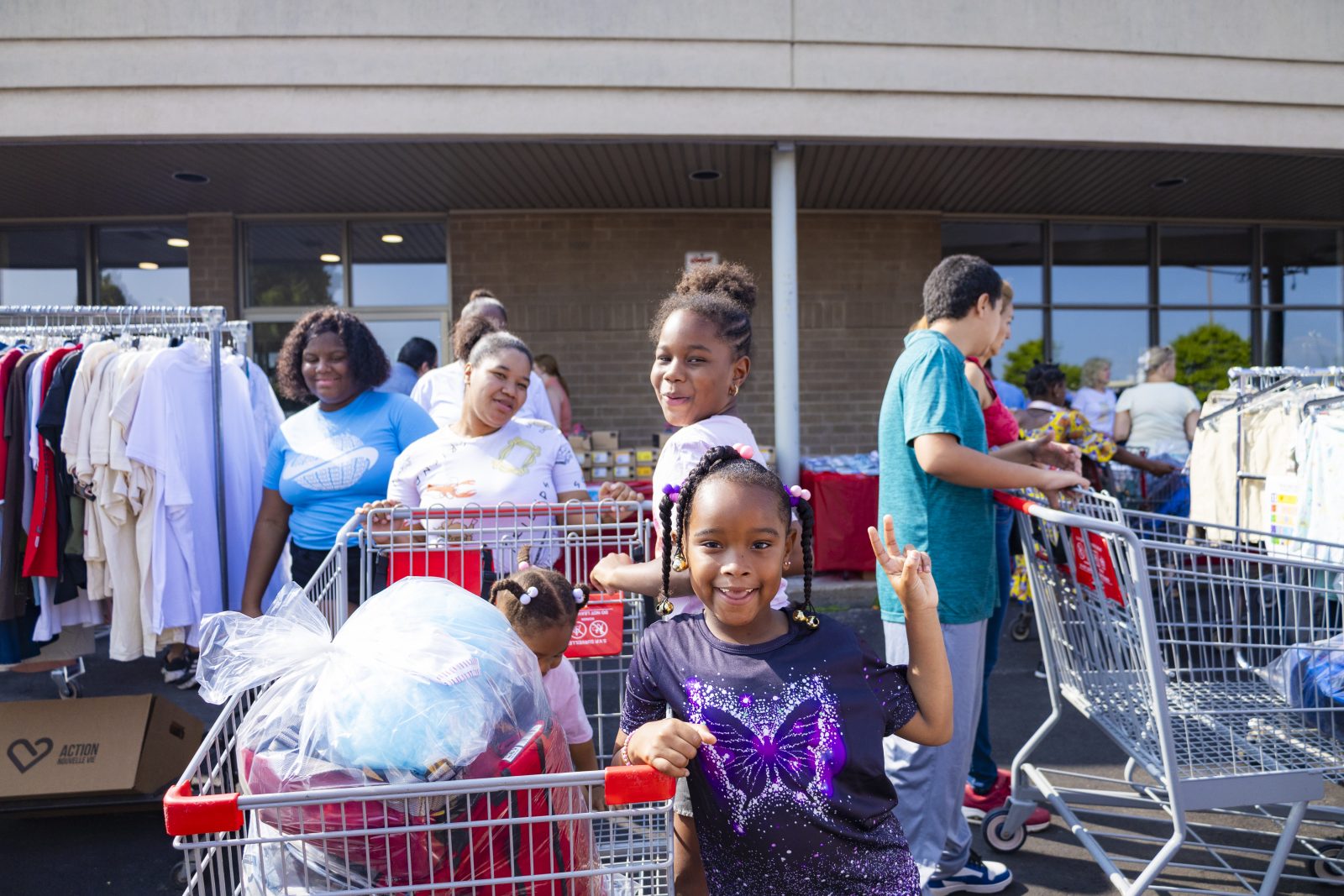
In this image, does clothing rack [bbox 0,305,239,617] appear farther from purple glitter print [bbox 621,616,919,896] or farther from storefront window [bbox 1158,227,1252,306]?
storefront window [bbox 1158,227,1252,306]

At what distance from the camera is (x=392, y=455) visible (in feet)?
11.6

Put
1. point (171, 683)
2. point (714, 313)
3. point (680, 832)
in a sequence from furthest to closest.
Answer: point (171, 683)
point (714, 313)
point (680, 832)

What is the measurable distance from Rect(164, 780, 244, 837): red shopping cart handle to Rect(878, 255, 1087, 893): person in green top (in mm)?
1972

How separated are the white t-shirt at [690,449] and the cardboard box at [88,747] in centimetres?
284

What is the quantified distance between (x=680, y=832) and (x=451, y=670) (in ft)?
2.23

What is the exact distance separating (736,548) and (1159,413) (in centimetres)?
700

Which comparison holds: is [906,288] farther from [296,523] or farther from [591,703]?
[296,523]

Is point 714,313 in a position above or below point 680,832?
above

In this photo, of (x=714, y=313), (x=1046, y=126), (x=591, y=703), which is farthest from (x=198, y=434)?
(x=1046, y=126)

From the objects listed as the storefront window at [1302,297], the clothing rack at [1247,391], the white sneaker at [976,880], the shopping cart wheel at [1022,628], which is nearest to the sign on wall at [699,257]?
the shopping cart wheel at [1022,628]

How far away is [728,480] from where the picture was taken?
1666 millimetres

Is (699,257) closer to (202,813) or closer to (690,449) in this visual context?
(690,449)

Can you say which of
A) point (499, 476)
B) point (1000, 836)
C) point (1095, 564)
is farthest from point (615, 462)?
point (1095, 564)

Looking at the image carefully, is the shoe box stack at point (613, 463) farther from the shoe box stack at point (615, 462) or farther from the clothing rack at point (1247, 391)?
the clothing rack at point (1247, 391)
